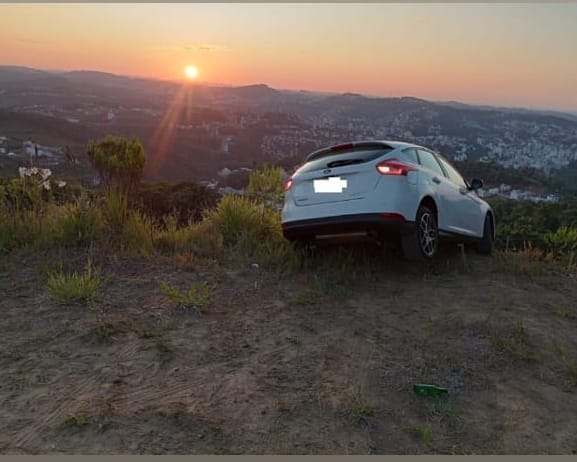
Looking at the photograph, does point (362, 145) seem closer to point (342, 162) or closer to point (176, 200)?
point (342, 162)

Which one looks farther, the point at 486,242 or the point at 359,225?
the point at 486,242

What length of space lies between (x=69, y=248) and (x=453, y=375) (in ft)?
15.8

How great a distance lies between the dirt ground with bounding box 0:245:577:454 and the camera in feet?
10.2

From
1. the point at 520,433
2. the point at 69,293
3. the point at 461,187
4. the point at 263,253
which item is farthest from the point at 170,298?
the point at 461,187

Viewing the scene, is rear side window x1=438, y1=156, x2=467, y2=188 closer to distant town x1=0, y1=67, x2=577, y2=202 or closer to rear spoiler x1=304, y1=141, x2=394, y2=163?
rear spoiler x1=304, y1=141, x2=394, y2=163

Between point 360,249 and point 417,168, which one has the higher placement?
point 417,168

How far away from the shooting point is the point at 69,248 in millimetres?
6625

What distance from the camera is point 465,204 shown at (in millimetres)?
7801

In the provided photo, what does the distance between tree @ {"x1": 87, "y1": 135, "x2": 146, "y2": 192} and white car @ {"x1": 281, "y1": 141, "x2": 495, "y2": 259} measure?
2.82 metres

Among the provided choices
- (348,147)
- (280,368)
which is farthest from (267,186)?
(280,368)

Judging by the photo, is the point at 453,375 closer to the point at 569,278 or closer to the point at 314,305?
the point at 314,305

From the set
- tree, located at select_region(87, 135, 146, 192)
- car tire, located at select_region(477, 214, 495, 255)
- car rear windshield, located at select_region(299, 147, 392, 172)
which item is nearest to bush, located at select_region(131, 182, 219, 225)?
tree, located at select_region(87, 135, 146, 192)

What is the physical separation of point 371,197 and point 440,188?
1.42 metres

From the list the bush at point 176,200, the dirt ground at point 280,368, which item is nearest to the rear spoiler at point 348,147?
the dirt ground at point 280,368
